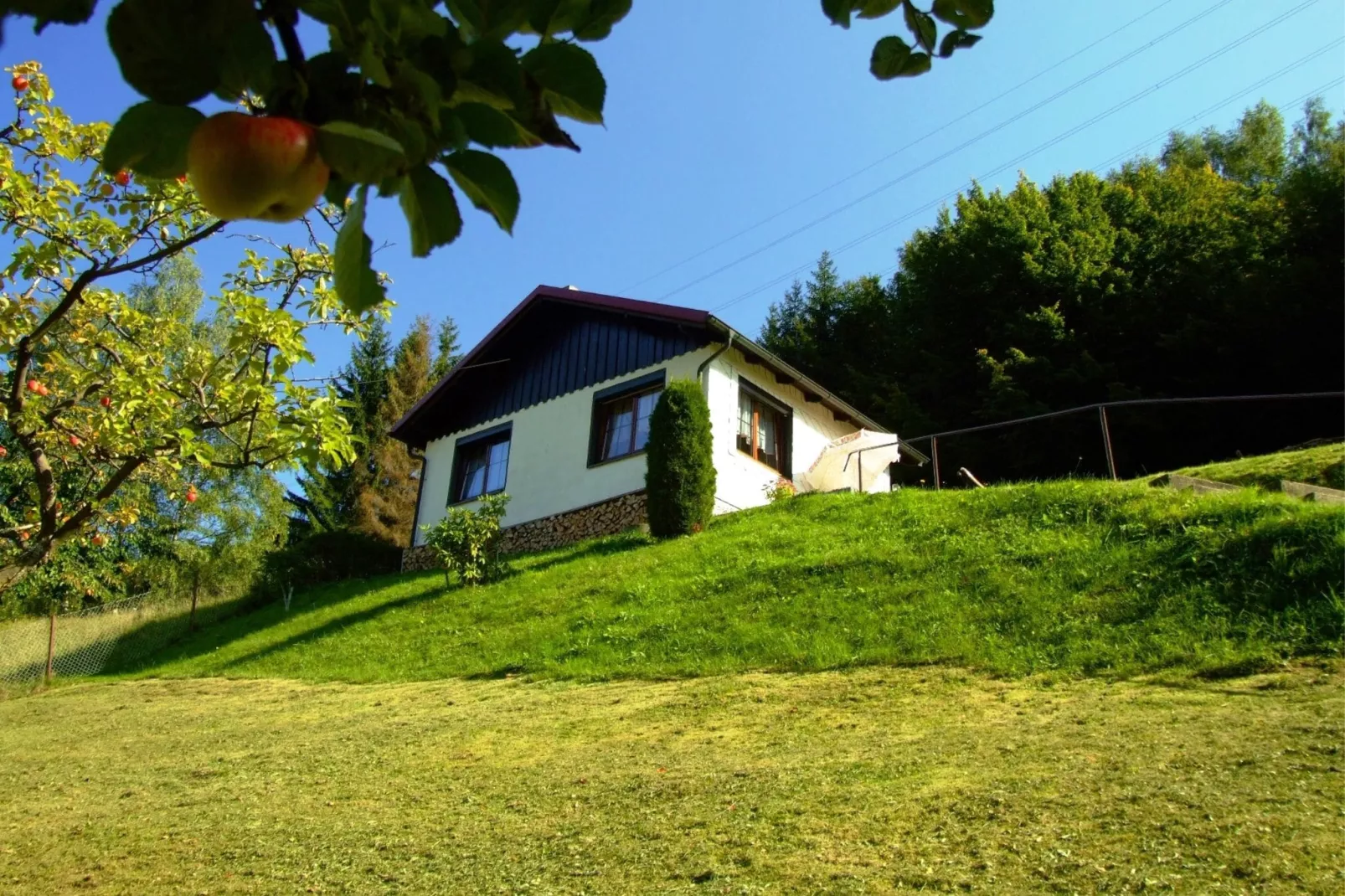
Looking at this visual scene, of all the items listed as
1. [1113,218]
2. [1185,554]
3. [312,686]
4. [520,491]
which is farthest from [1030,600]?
[1113,218]

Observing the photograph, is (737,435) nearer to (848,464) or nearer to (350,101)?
(848,464)

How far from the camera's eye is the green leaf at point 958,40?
1.65 meters

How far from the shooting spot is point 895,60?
5.62ft

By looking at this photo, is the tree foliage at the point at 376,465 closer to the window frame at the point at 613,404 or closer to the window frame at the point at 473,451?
the window frame at the point at 473,451

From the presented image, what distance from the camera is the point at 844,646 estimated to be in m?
7.57

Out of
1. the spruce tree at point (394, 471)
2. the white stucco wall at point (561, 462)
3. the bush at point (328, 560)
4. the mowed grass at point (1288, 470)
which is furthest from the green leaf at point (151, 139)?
the spruce tree at point (394, 471)

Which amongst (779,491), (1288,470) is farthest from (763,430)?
(1288,470)

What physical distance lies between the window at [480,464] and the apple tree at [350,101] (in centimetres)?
1799

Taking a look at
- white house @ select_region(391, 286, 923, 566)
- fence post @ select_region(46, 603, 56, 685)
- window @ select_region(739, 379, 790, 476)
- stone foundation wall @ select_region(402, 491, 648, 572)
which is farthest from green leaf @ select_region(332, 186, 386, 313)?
fence post @ select_region(46, 603, 56, 685)

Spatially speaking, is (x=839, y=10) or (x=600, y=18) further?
(x=839, y=10)

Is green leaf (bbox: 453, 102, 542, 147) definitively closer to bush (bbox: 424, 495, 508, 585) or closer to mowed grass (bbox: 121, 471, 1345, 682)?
mowed grass (bbox: 121, 471, 1345, 682)

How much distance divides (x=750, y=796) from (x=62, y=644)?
1426cm

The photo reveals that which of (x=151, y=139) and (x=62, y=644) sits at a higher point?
(x=151, y=139)

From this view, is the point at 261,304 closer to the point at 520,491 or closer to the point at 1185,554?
the point at 1185,554
